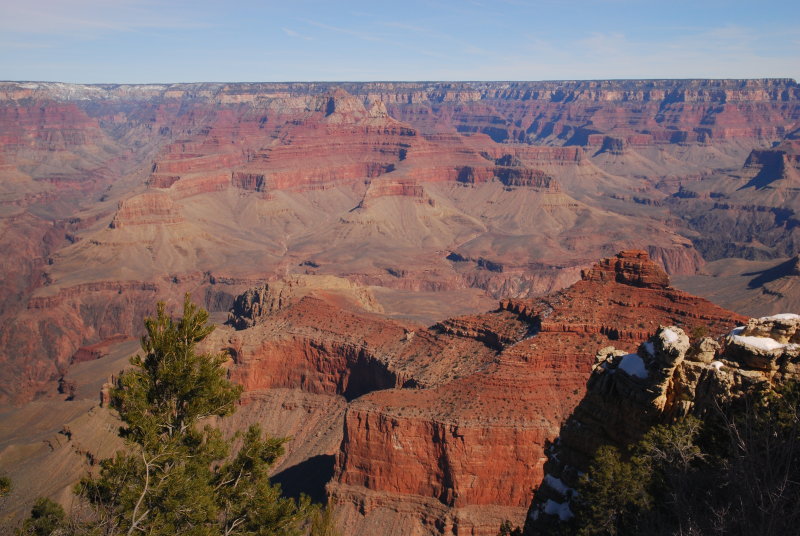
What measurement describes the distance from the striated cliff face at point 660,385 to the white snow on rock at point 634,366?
4 cm

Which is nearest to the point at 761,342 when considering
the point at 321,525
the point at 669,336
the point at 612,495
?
the point at 669,336

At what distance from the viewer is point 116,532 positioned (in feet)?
75.1

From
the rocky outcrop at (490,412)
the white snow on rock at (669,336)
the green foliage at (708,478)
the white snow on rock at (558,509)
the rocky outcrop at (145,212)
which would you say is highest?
the white snow on rock at (669,336)

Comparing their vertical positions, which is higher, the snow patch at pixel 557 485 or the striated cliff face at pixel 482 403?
the snow patch at pixel 557 485

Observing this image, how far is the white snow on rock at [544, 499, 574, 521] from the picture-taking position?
26177 mm

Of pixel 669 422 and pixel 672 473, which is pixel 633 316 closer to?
pixel 669 422

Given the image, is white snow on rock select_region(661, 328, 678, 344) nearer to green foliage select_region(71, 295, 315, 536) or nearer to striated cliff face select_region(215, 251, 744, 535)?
green foliage select_region(71, 295, 315, 536)

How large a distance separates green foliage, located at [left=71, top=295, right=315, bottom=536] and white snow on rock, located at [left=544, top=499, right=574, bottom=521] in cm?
1051

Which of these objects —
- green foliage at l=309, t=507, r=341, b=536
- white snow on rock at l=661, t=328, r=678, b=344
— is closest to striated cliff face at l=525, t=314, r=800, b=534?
white snow on rock at l=661, t=328, r=678, b=344

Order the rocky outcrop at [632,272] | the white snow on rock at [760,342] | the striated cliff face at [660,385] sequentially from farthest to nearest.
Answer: the rocky outcrop at [632,272], the white snow on rock at [760,342], the striated cliff face at [660,385]

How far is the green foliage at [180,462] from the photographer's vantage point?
76.0 feet

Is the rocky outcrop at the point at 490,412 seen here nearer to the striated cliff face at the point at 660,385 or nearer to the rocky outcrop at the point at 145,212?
the striated cliff face at the point at 660,385

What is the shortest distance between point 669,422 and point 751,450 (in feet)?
24.2

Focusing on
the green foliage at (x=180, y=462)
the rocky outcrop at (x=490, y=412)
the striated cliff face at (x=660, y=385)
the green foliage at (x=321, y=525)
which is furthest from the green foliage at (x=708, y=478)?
the rocky outcrop at (x=490, y=412)
